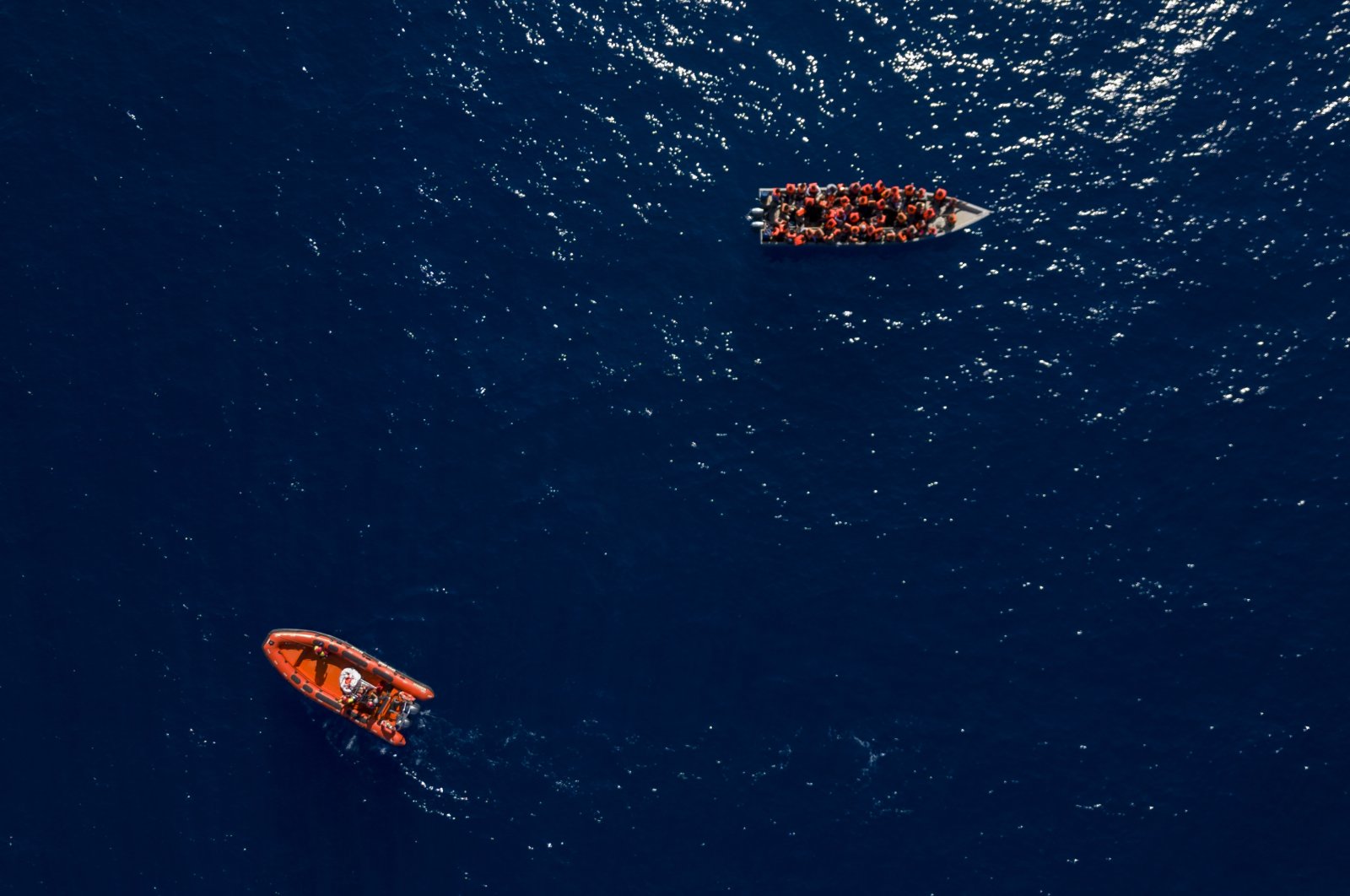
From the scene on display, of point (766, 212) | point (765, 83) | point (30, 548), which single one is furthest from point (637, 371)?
point (30, 548)

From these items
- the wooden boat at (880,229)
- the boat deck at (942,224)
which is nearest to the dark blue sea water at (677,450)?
→ the boat deck at (942,224)

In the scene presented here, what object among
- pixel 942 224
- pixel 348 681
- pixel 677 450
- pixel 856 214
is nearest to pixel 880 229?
pixel 856 214

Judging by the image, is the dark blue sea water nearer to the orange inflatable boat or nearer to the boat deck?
the boat deck

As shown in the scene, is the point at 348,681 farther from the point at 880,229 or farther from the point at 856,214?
the point at 880,229

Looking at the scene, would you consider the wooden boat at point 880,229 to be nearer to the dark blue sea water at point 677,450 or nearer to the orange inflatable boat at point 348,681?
the dark blue sea water at point 677,450

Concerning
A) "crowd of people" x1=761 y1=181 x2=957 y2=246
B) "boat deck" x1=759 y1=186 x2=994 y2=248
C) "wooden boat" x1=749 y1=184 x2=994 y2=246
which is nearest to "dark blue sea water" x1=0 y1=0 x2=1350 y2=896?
"boat deck" x1=759 y1=186 x2=994 y2=248

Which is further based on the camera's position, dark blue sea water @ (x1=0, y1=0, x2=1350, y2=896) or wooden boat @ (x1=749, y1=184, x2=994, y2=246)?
wooden boat @ (x1=749, y1=184, x2=994, y2=246)
